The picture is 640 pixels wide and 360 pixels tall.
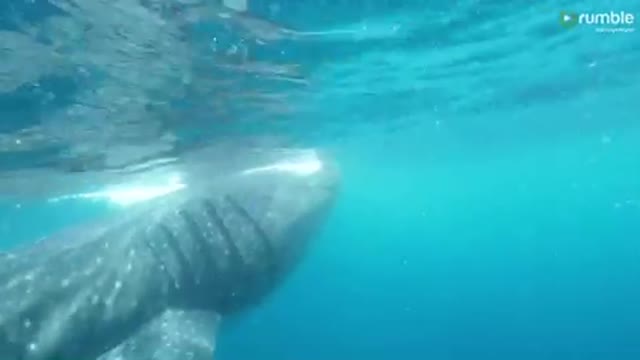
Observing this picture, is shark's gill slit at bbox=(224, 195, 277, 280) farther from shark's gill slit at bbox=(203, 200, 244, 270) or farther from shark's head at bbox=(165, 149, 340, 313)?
shark's gill slit at bbox=(203, 200, 244, 270)

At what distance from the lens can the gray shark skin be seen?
10492 mm

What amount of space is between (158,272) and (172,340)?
6.47 ft

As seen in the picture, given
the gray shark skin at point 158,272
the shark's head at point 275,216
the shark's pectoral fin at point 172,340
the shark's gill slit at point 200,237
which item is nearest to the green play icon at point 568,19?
the shark's head at point 275,216

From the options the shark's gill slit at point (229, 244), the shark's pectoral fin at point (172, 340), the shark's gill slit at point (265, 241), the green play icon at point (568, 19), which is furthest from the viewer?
the green play icon at point (568, 19)

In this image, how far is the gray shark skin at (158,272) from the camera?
34.4 feet

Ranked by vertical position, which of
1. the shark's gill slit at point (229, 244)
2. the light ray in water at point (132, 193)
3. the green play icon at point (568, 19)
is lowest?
the light ray in water at point (132, 193)

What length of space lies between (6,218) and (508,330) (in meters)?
84.0

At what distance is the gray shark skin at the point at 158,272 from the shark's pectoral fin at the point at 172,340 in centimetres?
2

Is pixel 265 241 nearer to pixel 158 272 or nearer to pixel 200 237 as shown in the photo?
pixel 200 237

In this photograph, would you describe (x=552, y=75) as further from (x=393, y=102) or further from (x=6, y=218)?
(x=6, y=218)

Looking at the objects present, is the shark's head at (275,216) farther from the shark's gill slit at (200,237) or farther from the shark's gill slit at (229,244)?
the shark's gill slit at (200,237)

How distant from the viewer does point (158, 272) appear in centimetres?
1232

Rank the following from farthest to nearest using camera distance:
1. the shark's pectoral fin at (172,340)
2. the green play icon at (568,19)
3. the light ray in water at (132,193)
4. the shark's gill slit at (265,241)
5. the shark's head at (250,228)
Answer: the light ray in water at (132,193), the green play icon at (568,19), the shark's gill slit at (265,241), the shark's head at (250,228), the shark's pectoral fin at (172,340)

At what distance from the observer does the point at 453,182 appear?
208ft
